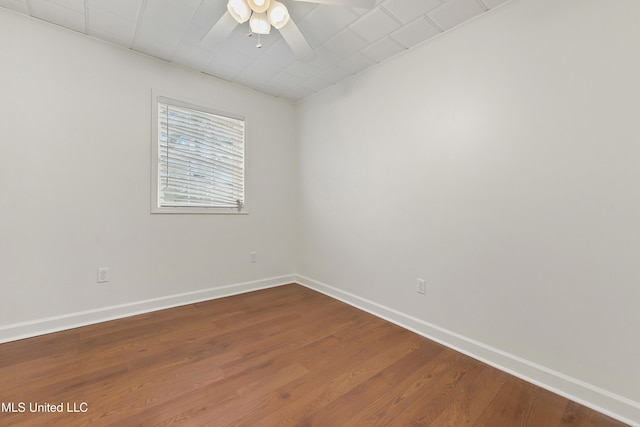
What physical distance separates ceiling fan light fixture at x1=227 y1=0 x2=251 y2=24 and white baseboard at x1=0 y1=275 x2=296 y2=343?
2563 millimetres

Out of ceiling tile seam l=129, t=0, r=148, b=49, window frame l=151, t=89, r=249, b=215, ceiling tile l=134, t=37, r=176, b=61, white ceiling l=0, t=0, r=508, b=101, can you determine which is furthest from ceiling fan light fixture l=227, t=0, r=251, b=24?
window frame l=151, t=89, r=249, b=215

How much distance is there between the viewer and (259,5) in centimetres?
159

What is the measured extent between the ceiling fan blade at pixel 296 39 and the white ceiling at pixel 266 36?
245 mm

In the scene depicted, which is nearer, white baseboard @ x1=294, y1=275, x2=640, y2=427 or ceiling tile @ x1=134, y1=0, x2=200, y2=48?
white baseboard @ x1=294, y1=275, x2=640, y2=427

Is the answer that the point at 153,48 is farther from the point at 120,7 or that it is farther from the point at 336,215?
the point at 336,215

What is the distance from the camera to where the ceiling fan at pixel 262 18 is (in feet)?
5.01

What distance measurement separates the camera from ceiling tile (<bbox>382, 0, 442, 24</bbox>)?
1.80 metres

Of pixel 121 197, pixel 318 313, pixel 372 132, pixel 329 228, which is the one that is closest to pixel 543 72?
pixel 372 132

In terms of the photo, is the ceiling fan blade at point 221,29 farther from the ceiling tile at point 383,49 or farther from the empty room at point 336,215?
the ceiling tile at point 383,49

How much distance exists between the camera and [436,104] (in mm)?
2160

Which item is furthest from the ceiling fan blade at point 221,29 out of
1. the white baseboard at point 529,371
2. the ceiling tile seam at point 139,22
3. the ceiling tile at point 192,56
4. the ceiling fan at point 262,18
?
the white baseboard at point 529,371

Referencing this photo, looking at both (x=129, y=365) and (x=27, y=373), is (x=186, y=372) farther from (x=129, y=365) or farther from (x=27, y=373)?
(x=27, y=373)

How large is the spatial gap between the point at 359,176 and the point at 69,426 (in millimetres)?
2650

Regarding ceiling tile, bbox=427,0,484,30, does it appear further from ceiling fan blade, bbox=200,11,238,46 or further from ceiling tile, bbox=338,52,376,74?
ceiling fan blade, bbox=200,11,238,46
